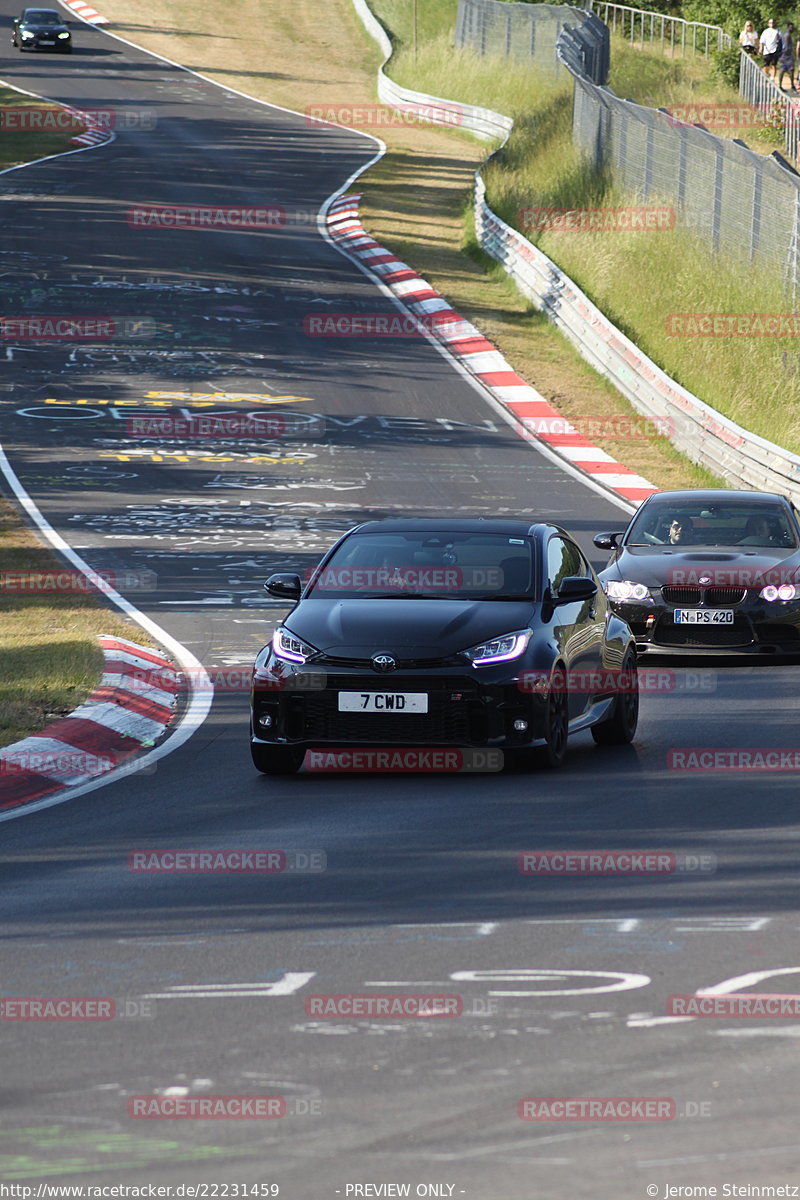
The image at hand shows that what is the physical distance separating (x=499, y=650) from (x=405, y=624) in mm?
574

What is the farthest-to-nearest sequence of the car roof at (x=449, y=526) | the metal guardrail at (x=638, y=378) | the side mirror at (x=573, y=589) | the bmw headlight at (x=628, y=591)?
the metal guardrail at (x=638, y=378) < the bmw headlight at (x=628, y=591) < the car roof at (x=449, y=526) < the side mirror at (x=573, y=589)

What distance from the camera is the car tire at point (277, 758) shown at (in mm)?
11273

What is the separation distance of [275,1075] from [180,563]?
14916 mm

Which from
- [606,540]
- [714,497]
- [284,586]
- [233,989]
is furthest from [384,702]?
[714,497]

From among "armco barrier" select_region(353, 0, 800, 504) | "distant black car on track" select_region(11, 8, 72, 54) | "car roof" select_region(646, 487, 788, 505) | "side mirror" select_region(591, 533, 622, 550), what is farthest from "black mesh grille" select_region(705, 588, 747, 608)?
"distant black car on track" select_region(11, 8, 72, 54)

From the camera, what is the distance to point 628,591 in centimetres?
1655

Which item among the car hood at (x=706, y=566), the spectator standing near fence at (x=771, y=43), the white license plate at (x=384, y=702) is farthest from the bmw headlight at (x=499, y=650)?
the spectator standing near fence at (x=771, y=43)

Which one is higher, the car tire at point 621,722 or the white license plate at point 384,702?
the white license plate at point 384,702

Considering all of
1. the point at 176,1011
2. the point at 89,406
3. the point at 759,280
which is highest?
the point at 176,1011

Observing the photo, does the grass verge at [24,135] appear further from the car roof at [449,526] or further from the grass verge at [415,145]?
the car roof at [449,526]

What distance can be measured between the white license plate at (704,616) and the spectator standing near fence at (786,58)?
39.6m

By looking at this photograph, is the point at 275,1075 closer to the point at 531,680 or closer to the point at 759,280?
the point at 531,680

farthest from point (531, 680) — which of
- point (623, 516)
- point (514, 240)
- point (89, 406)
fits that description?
point (514, 240)

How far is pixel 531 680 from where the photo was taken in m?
11.0
